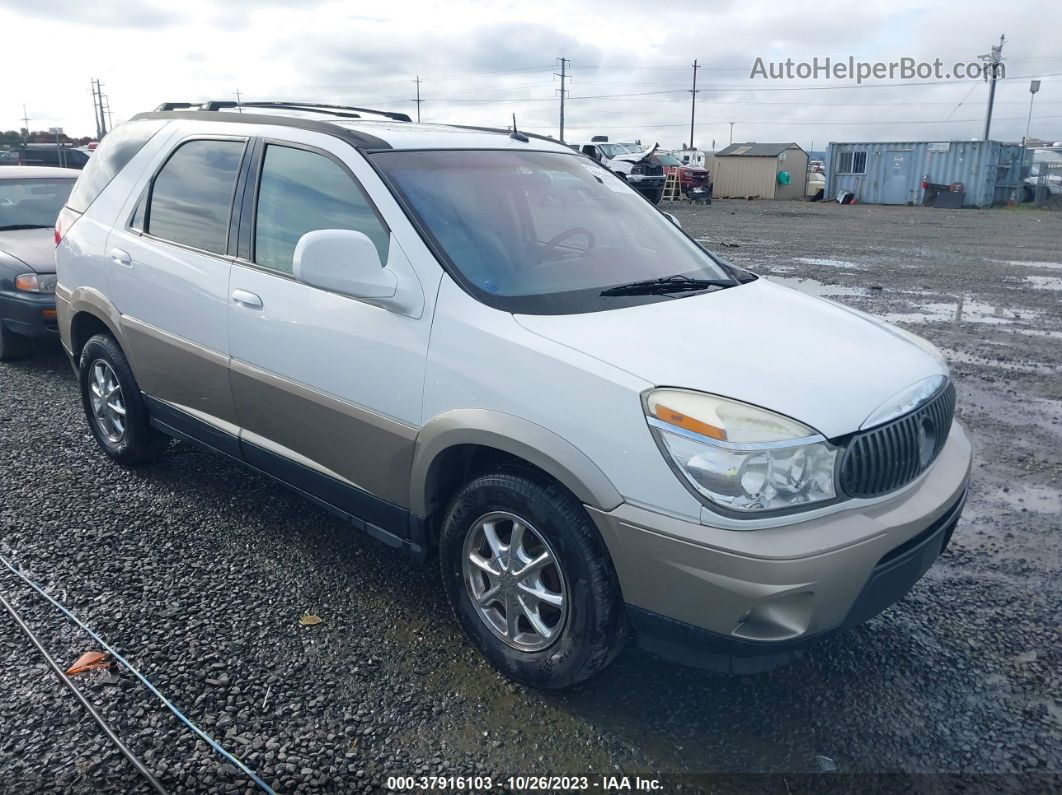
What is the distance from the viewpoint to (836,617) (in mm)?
2549

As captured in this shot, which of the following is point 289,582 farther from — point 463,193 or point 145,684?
point 463,193

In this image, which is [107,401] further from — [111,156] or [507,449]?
[507,449]

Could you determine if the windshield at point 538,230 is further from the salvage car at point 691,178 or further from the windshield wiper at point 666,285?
the salvage car at point 691,178

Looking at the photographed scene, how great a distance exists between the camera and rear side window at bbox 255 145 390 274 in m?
3.38

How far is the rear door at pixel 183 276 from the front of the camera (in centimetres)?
392

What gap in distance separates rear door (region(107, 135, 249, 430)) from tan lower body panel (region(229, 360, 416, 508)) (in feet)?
0.72

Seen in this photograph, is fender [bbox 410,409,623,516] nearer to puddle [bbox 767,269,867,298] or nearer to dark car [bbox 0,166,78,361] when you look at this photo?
dark car [bbox 0,166,78,361]

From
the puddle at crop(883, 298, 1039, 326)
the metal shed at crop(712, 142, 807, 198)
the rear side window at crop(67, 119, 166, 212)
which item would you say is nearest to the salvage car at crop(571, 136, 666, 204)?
the metal shed at crop(712, 142, 807, 198)

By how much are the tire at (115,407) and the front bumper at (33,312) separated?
2.16 metres

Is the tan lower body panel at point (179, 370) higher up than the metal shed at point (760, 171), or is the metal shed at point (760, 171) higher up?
the metal shed at point (760, 171)

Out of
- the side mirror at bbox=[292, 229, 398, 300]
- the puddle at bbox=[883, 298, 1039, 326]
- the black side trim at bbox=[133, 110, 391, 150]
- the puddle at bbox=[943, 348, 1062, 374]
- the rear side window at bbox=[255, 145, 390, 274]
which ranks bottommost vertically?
the puddle at bbox=[943, 348, 1062, 374]

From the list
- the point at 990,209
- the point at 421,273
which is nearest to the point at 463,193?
the point at 421,273

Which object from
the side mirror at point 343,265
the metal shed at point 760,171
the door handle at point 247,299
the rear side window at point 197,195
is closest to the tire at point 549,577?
the side mirror at point 343,265

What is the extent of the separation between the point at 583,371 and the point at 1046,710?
6.44 ft
